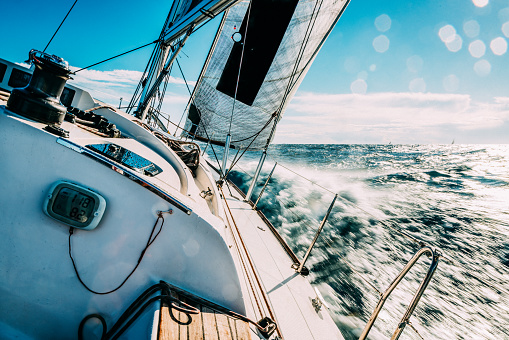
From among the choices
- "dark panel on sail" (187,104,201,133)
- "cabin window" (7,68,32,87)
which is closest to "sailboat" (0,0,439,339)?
"cabin window" (7,68,32,87)

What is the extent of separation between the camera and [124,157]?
1.50 meters

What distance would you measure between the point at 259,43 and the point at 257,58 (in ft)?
1.27

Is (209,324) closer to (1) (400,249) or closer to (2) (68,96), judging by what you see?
(2) (68,96)

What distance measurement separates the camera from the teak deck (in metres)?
1.10

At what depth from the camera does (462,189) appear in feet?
48.3

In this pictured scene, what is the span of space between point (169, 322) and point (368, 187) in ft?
46.1

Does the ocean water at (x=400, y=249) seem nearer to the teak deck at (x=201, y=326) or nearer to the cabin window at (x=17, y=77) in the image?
the teak deck at (x=201, y=326)

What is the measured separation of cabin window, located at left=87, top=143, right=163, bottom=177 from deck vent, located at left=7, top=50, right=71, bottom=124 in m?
0.24

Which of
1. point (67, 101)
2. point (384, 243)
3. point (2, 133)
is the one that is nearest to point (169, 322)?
point (2, 133)

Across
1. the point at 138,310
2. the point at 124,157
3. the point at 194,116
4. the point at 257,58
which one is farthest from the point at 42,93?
the point at 194,116

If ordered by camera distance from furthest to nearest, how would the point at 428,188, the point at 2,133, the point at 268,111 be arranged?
the point at 428,188
the point at 268,111
the point at 2,133

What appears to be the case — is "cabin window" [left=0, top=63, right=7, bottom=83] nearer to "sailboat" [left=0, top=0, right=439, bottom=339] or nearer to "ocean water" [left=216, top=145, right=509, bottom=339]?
"sailboat" [left=0, top=0, right=439, bottom=339]

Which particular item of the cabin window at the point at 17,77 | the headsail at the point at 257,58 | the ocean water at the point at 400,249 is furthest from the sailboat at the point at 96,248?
the headsail at the point at 257,58

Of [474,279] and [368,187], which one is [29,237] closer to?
[474,279]
